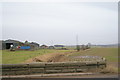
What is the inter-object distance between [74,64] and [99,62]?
164 centimetres

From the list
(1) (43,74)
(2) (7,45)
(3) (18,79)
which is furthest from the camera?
(2) (7,45)

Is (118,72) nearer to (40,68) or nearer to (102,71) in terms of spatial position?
(102,71)

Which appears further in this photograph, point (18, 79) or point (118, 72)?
point (118, 72)

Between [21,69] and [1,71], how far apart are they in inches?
48.4

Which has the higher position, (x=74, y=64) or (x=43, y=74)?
(x=74, y=64)

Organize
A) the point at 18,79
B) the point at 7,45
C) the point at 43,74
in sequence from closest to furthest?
1. the point at 18,79
2. the point at 43,74
3. the point at 7,45

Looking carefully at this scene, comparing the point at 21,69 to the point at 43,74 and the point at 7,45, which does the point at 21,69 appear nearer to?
the point at 43,74

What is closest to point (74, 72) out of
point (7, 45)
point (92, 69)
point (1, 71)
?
point (92, 69)

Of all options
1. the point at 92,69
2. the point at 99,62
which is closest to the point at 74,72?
the point at 92,69

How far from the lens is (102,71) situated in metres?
8.85

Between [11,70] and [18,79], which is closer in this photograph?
[18,79]

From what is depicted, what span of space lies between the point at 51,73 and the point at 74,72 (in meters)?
1.43

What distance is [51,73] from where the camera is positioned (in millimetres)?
8906

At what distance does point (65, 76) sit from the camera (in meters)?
8.29
